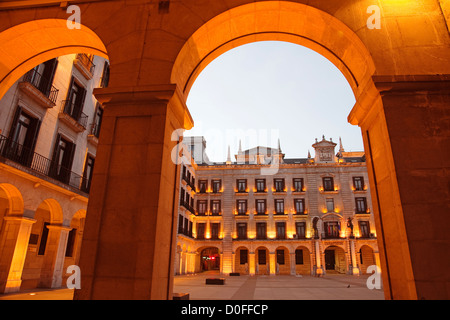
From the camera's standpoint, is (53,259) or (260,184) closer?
(53,259)

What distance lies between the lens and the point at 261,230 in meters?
41.1

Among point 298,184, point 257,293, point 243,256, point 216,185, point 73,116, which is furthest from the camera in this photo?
point 216,185

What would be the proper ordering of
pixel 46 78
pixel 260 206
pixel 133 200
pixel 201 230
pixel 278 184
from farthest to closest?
pixel 278 184 → pixel 260 206 → pixel 201 230 → pixel 46 78 → pixel 133 200

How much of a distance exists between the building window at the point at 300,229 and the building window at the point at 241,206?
7.69 metres

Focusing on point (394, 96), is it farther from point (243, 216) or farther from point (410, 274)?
point (243, 216)

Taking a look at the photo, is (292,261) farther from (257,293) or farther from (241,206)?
(257,293)

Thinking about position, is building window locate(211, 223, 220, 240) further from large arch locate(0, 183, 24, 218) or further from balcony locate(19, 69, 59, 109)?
large arch locate(0, 183, 24, 218)

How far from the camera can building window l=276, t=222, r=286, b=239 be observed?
40.5 m

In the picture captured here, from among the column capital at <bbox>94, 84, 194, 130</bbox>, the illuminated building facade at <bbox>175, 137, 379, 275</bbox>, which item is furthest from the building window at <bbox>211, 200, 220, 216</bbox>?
the column capital at <bbox>94, 84, 194, 130</bbox>

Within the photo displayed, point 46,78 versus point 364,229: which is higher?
point 46,78

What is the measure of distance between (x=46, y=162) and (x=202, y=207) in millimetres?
30134

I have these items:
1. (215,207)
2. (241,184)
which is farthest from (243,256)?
(241,184)

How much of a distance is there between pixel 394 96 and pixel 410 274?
2980 mm

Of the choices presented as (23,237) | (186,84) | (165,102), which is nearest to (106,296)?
(165,102)
